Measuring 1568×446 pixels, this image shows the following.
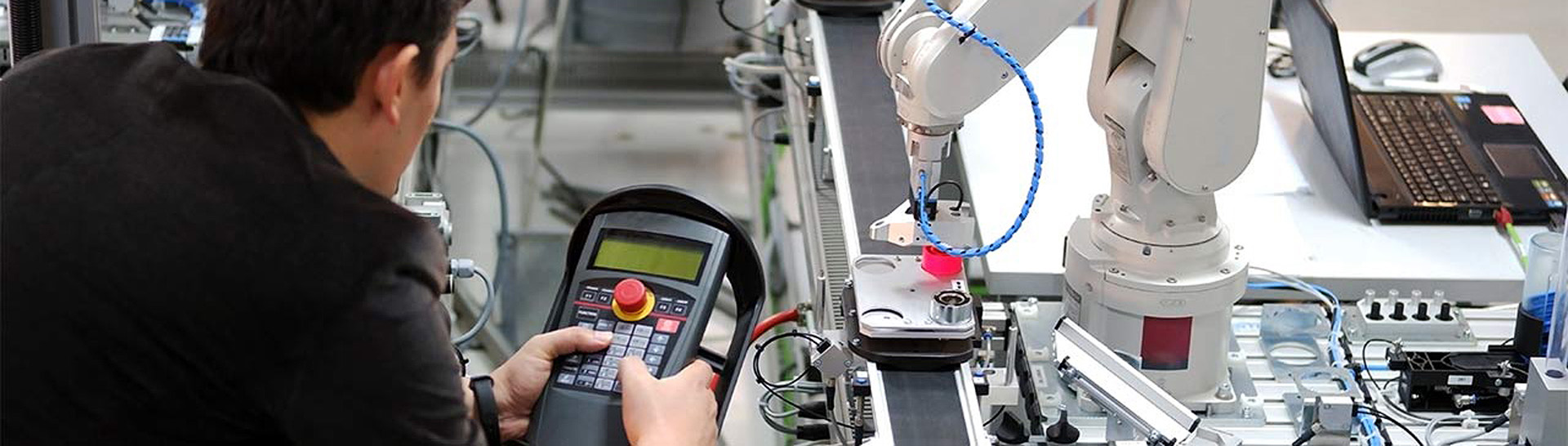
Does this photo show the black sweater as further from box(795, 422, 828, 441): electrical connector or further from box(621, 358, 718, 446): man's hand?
box(795, 422, 828, 441): electrical connector

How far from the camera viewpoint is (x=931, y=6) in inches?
67.5

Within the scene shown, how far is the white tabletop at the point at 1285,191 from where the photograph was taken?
2250mm

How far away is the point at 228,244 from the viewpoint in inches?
44.2

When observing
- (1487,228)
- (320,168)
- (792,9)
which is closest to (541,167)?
(792,9)

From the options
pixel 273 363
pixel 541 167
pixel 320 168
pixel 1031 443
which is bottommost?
A: pixel 541 167

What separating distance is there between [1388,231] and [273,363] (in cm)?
169

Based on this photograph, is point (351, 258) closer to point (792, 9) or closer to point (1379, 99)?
point (792, 9)

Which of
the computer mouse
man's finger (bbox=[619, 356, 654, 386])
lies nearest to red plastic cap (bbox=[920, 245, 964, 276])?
man's finger (bbox=[619, 356, 654, 386])

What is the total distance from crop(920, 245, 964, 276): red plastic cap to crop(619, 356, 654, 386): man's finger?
0.36 meters

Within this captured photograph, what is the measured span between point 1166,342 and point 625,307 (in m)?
0.63

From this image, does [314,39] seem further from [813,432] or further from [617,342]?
[813,432]

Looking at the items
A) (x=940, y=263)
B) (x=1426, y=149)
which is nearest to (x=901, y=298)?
(x=940, y=263)

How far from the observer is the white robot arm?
174 centimetres

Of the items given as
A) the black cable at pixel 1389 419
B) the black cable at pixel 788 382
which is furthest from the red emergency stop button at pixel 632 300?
the black cable at pixel 1389 419
